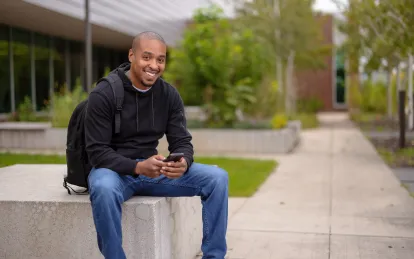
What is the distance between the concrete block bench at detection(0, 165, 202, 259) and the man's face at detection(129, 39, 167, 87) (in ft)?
2.61

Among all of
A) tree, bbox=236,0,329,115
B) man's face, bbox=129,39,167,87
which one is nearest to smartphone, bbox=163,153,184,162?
man's face, bbox=129,39,167,87

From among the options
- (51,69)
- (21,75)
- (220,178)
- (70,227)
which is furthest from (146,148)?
(51,69)

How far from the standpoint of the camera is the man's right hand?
3639 millimetres

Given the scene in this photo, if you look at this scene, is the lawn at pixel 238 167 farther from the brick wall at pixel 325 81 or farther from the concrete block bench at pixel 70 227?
the brick wall at pixel 325 81

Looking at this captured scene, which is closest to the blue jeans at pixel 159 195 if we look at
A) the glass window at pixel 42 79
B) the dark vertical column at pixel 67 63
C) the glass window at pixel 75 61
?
the glass window at pixel 42 79

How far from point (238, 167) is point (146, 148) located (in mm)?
6209

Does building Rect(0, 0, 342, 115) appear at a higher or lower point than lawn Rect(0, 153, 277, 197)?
higher

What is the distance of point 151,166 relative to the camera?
12.0 ft

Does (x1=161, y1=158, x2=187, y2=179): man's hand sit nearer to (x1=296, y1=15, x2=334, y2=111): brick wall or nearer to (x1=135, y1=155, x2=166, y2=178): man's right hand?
(x1=135, y1=155, x2=166, y2=178): man's right hand

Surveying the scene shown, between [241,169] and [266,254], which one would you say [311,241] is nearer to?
A: [266,254]

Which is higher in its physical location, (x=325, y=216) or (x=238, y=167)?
(x=238, y=167)

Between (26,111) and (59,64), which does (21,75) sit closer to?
(26,111)

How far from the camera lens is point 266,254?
15.7 ft

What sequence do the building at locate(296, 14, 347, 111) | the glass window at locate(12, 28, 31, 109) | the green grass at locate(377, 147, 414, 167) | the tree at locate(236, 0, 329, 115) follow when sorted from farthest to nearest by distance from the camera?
1. the building at locate(296, 14, 347, 111)
2. the tree at locate(236, 0, 329, 115)
3. the green grass at locate(377, 147, 414, 167)
4. the glass window at locate(12, 28, 31, 109)
